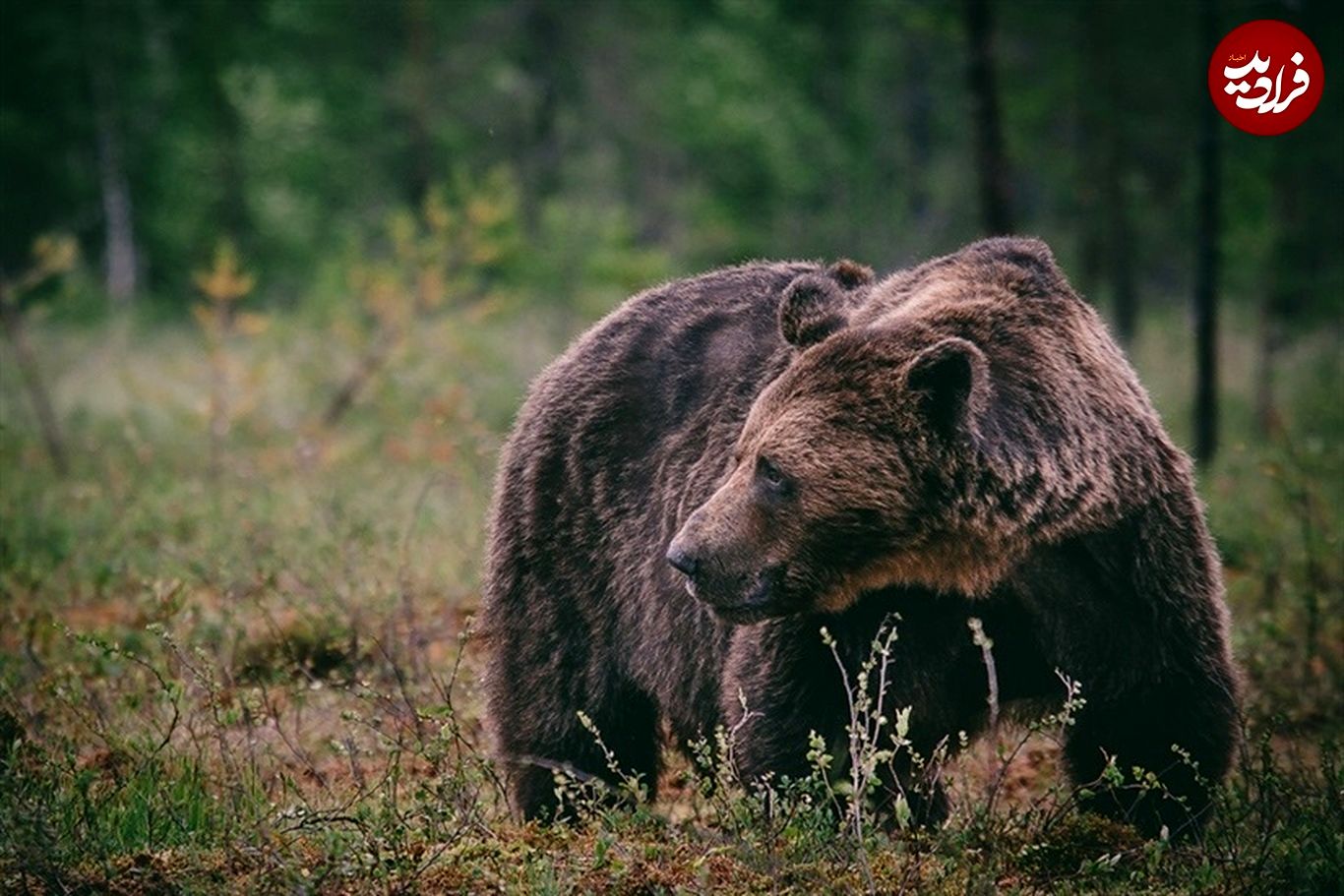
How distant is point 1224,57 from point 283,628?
21.8 ft

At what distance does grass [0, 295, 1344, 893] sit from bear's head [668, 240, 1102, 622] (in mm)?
534

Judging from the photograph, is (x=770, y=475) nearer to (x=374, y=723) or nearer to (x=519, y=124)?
(x=374, y=723)

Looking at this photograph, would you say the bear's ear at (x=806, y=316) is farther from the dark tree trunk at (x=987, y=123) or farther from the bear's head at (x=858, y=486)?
the dark tree trunk at (x=987, y=123)

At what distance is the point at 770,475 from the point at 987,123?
31.5ft

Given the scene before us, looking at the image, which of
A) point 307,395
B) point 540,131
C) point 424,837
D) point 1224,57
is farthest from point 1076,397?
point 540,131

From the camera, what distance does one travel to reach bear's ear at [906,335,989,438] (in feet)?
12.5

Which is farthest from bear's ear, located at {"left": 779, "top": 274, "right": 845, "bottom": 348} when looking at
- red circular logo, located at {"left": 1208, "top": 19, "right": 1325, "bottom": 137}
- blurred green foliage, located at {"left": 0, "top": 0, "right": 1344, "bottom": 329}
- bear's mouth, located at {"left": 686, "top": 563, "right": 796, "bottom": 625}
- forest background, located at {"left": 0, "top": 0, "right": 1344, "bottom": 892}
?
blurred green foliage, located at {"left": 0, "top": 0, "right": 1344, "bottom": 329}

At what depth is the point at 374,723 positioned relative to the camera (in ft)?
15.8

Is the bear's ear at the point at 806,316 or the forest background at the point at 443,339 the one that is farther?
the bear's ear at the point at 806,316

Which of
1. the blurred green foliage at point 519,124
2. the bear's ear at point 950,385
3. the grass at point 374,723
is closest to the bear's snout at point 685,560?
the grass at point 374,723

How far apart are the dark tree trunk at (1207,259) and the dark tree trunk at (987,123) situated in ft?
8.59

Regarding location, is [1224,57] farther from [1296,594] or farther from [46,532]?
[46,532]

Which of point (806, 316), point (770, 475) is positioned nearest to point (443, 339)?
point (806, 316)

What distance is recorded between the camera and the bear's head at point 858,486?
394cm
